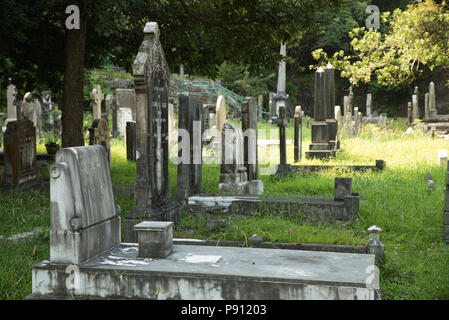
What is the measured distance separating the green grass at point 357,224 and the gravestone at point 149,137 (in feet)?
1.89

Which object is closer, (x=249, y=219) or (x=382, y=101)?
(x=249, y=219)

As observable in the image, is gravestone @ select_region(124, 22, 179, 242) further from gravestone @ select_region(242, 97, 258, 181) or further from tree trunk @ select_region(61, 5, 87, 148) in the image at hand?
tree trunk @ select_region(61, 5, 87, 148)

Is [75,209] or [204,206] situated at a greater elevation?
[75,209]

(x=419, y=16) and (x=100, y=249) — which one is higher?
(x=419, y=16)

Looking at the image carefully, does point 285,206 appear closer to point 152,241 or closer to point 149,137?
point 149,137

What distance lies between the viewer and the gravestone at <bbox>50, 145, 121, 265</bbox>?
4461 mm

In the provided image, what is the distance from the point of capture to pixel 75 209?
4516mm

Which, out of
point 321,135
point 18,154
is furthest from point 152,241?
point 321,135

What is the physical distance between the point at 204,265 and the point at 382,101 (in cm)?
3622

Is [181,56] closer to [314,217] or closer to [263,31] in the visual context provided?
[263,31]

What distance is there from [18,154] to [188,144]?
4.24 meters

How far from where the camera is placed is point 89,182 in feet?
15.7

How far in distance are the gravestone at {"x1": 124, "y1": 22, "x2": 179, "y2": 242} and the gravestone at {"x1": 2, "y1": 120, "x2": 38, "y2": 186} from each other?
4790mm

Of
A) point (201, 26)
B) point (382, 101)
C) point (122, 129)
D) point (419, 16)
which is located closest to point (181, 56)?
point (201, 26)
